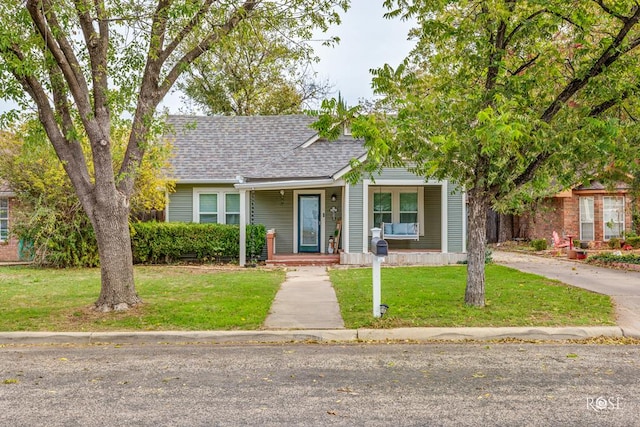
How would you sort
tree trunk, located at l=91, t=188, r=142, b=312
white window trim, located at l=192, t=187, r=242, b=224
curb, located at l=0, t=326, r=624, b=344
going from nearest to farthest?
curb, located at l=0, t=326, r=624, b=344 < tree trunk, located at l=91, t=188, r=142, b=312 < white window trim, located at l=192, t=187, r=242, b=224

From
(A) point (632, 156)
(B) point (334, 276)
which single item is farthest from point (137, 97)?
(A) point (632, 156)

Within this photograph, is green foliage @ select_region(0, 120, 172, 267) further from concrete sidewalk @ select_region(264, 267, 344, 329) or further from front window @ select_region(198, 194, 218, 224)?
concrete sidewalk @ select_region(264, 267, 344, 329)

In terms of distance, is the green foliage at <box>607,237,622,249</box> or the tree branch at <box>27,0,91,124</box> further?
the green foliage at <box>607,237,622,249</box>

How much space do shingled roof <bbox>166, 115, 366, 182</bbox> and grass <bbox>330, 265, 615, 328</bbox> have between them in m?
6.16

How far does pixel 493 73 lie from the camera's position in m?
8.08

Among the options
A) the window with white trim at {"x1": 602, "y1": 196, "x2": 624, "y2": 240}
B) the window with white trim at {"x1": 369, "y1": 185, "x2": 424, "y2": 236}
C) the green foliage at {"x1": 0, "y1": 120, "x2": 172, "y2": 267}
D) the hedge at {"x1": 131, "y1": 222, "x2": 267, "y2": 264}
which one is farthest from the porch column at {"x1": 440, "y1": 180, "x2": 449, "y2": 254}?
the window with white trim at {"x1": 602, "y1": 196, "x2": 624, "y2": 240}

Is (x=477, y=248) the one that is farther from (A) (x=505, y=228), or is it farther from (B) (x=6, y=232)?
(A) (x=505, y=228)

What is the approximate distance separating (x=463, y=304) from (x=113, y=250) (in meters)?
5.86

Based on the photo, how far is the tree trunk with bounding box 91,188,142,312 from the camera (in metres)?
8.04

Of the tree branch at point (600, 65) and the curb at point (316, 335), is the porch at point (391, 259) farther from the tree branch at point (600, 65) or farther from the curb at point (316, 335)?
the curb at point (316, 335)

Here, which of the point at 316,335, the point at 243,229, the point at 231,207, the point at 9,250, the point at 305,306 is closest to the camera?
the point at 316,335

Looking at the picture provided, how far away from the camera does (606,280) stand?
39.5 ft

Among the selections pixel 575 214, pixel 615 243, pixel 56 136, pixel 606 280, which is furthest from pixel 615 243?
pixel 56 136

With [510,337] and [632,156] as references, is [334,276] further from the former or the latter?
[632,156]
